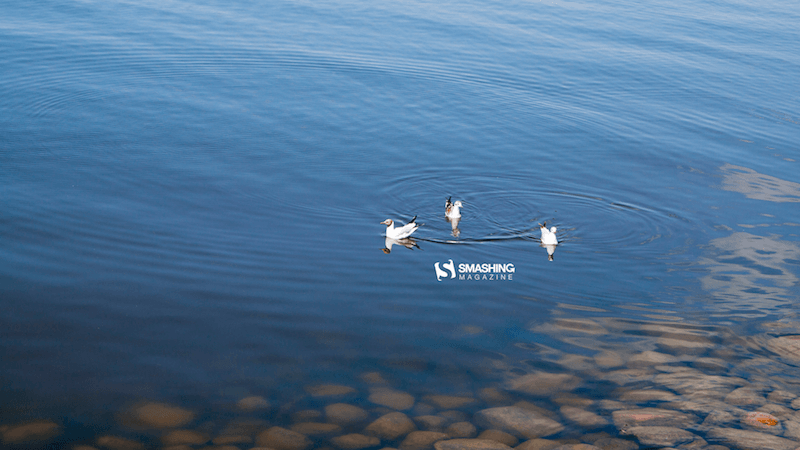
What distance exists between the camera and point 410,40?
106 ft

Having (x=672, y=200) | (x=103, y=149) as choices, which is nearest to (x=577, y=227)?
(x=672, y=200)

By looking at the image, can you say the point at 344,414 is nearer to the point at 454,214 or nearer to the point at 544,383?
the point at 544,383

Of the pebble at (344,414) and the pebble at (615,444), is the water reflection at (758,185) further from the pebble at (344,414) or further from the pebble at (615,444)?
the pebble at (344,414)

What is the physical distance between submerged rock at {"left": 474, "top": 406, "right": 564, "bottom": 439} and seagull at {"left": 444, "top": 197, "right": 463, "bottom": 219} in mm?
6510

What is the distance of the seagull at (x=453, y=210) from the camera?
52.9 feet

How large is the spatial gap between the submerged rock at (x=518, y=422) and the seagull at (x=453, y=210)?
6510 millimetres

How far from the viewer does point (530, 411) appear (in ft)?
Result: 34.1

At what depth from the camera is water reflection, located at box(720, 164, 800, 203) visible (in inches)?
729

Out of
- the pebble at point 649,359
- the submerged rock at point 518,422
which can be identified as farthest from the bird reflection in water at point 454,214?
the submerged rock at point 518,422

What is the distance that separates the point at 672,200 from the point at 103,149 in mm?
15806

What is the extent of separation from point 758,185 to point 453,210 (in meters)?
9.30

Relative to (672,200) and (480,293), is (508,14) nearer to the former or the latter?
(672,200)

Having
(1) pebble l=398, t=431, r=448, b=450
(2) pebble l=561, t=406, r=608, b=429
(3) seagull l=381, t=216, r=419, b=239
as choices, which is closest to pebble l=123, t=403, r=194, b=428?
(1) pebble l=398, t=431, r=448, b=450

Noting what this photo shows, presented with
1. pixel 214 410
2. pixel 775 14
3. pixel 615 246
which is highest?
pixel 775 14
